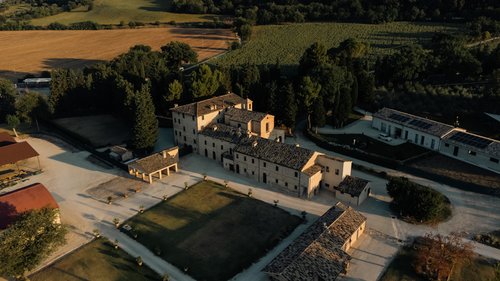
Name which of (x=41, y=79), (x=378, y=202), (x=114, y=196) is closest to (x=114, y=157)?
(x=114, y=196)

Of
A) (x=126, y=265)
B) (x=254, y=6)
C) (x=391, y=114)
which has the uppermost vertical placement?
(x=254, y=6)

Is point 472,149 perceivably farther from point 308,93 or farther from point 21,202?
point 21,202

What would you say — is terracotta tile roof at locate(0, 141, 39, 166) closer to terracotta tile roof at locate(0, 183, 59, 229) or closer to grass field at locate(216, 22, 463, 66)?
terracotta tile roof at locate(0, 183, 59, 229)

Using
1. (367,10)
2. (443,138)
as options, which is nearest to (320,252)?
(443,138)

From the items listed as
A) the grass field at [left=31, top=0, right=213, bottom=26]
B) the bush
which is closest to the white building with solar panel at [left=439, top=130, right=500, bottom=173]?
the bush

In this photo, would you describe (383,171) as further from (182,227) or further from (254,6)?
(254,6)

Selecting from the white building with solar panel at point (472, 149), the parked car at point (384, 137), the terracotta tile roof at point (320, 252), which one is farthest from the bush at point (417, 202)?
the parked car at point (384, 137)
